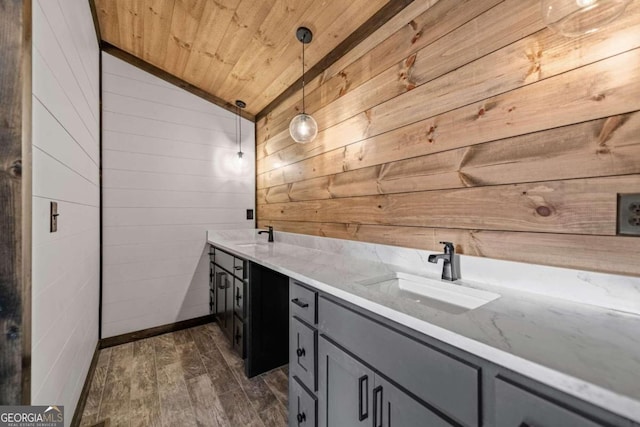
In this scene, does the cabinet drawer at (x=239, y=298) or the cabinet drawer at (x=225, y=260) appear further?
the cabinet drawer at (x=225, y=260)

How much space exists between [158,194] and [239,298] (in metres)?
1.47

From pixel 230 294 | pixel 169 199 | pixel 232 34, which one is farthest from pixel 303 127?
pixel 169 199

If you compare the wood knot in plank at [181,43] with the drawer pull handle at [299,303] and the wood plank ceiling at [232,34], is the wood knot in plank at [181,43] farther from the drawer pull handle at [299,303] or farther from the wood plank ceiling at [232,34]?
the drawer pull handle at [299,303]

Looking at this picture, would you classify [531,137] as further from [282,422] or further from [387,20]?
[282,422]

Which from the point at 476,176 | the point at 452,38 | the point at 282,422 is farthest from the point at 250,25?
the point at 282,422

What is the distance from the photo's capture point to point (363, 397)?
1002mm

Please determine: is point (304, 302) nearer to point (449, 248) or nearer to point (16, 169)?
point (449, 248)

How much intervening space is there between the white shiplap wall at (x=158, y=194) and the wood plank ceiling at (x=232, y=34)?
362 millimetres

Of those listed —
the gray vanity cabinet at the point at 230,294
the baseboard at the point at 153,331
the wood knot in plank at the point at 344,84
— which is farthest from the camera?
the baseboard at the point at 153,331

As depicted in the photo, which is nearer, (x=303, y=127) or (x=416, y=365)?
(x=416, y=365)

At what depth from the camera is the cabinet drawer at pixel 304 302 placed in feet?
4.26

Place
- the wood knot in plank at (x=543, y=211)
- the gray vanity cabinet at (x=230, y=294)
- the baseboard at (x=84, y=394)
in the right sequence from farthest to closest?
the gray vanity cabinet at (x=230, y=294), the baseboard at (x=84, y=394), the wood knot in plank at (x=543, y=211)

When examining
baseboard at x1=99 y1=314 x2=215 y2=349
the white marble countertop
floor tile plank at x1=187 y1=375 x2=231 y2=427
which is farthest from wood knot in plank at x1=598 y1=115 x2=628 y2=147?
baseboard at x1=99 y1=314 x2=215 y2=349

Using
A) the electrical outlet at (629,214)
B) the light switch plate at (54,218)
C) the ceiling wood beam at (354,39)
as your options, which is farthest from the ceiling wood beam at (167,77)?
the electrical outlet at (629,214)
